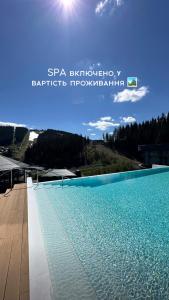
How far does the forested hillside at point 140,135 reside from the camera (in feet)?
139

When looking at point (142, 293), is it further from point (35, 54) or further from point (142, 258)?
point (35, 54)

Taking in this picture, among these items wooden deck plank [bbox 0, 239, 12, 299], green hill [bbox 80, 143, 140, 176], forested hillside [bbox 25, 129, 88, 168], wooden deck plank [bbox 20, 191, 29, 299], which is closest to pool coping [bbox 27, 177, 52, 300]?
wooden deck plank [bbox 20, 191, 29, 299]

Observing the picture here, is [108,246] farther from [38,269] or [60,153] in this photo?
[60,153]

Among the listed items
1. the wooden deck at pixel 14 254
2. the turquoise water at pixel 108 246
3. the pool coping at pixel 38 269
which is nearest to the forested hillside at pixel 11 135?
the turquoise water at pixel 108 246

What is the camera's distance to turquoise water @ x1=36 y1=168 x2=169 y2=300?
3.08 metres

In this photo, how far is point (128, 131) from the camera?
48969 millimetres

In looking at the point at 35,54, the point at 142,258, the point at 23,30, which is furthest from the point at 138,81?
the point at 142,258

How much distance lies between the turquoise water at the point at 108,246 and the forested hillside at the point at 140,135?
3493 cm

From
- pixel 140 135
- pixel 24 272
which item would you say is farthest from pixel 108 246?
pixel 140 135

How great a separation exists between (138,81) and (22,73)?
280 inches

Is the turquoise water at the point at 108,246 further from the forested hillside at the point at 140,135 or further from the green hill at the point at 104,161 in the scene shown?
the forested hillside at the point at 140,135

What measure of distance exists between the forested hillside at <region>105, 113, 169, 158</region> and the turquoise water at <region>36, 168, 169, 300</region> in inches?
1375

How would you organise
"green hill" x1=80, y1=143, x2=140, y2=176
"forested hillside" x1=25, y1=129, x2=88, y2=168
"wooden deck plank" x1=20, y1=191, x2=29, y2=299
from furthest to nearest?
"forested hillside" x1=25, y1=129, x2=88, y2=168 < "green hill" x1=80, y1=143, x2=140, y2=176 < "wooden deck plank" x1=20, y1=191, x2=29, y2=299

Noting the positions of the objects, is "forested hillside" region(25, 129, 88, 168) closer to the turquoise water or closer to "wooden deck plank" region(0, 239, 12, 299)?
the turquoise water
